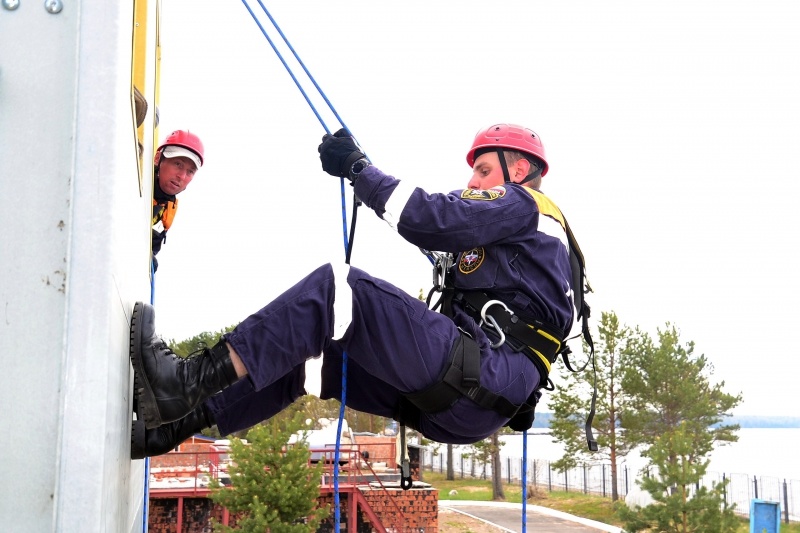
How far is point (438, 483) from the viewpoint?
56750 millimetres

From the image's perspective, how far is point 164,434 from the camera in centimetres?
297

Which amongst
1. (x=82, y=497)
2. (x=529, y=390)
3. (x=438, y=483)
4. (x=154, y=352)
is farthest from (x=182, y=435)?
(x=438, y=483)

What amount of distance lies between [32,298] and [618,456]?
4133cm

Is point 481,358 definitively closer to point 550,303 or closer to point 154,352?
point 550,303

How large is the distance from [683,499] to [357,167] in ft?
67.6

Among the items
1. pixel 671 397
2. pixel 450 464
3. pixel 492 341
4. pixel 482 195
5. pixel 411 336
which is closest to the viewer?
pixel 411 336

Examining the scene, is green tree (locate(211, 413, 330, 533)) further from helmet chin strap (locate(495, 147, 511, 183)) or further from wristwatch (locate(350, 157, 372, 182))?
wristwatch (locate(350, 157, 372, 182))

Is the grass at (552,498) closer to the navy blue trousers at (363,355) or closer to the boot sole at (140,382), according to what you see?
the navy blue trousers at (363,355)

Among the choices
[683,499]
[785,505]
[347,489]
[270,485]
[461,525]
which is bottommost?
[461,525]

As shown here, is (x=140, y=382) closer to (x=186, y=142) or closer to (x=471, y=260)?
(x=471, y=260)

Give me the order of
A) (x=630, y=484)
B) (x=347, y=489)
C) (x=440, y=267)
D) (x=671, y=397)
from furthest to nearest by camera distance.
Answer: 1. (x=630, y=484)
2. (x=671, y=397)
3. (x=347, y=489)
4. (x=440, y=267)

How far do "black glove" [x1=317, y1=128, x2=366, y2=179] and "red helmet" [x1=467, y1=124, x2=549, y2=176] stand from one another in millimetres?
760

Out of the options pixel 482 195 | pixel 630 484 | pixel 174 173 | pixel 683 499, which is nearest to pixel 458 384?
pixel 482 195

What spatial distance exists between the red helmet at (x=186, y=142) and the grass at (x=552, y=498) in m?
33.7
